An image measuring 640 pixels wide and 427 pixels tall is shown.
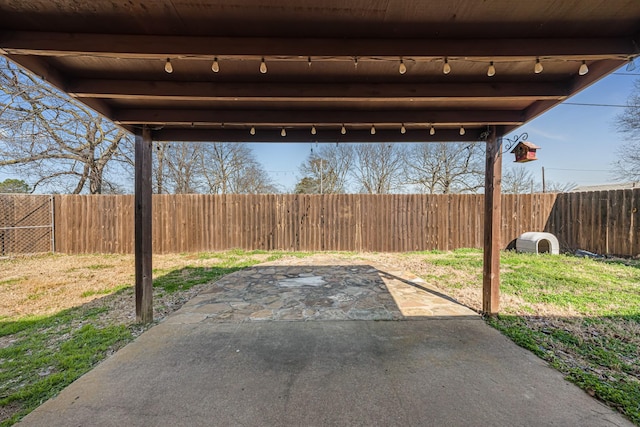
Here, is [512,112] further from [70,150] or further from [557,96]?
[70,150]

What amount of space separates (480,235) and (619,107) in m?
6.41

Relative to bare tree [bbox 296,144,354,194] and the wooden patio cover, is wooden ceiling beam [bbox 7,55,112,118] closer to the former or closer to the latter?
the wooden patio cover

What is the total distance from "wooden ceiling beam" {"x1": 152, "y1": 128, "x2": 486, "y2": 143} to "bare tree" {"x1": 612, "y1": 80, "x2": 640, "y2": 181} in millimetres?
9847

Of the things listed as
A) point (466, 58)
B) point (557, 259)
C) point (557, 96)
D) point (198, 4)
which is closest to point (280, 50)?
point (198, 4)

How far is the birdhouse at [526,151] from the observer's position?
2973 millimetres

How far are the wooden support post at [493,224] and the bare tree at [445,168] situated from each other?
11.7 meters

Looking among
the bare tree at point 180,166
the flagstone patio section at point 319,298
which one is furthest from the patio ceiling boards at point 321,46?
the bare tree at point 180,166

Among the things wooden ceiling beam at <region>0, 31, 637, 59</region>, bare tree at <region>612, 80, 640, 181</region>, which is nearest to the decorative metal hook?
wooden ceiling beam at <region>0, 31, 637, 59</region>

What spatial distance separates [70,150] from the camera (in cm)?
938

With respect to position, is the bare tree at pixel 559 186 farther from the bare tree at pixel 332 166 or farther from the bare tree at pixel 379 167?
the bare tree at pixel 332 166

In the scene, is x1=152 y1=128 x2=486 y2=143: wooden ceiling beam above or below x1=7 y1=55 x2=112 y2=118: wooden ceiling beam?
below

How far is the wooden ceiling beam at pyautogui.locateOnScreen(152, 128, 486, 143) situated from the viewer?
3.25m

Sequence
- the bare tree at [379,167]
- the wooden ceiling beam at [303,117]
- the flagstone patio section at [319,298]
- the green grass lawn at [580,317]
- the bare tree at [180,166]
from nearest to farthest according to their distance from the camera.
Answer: the green grass lawn at [580,317]
the wooden ceiling beam at [303,117]
the flagstone patio section at [319,298]
the bare tree at [180,166]
the bare tree at [379,167]

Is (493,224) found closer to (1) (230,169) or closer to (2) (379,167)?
(2) (379,167)
